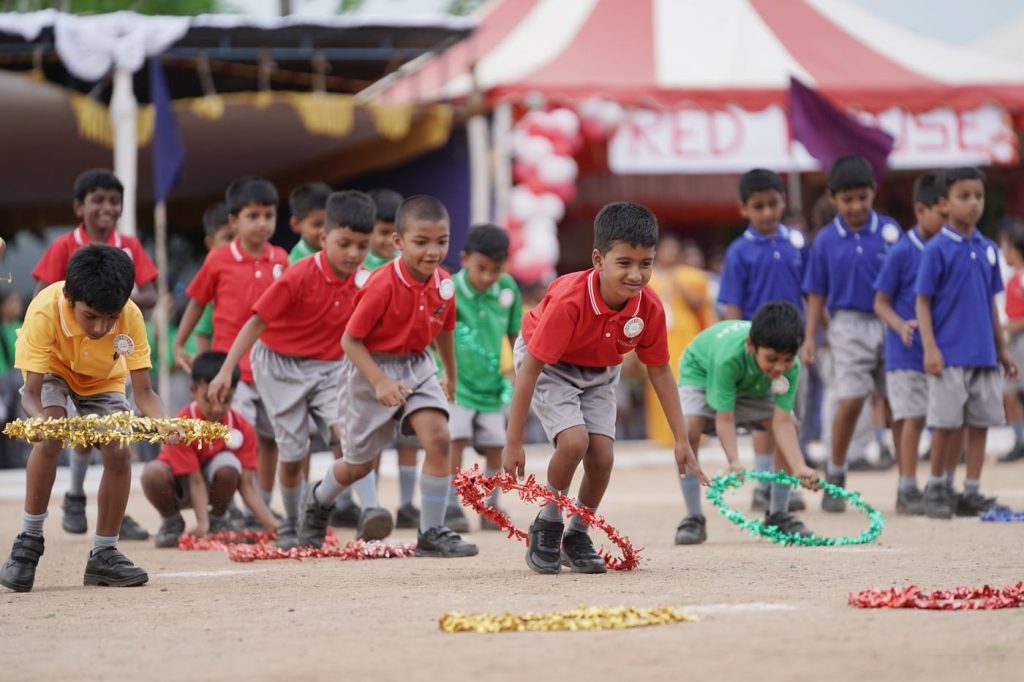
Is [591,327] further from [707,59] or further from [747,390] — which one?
[707,59]

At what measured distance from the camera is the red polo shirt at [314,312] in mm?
8430

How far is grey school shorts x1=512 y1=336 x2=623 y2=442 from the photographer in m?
6.72

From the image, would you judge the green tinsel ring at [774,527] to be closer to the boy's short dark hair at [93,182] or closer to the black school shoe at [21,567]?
the black school shoe at [21,567]

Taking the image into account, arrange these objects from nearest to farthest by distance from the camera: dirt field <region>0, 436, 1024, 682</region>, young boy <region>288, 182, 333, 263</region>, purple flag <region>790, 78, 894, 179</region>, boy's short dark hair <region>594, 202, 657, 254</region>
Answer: dirt field <region>0, 436, 1024, 682</region> → boy's short dark hair <region>594, 202, 657, 254</region> → young boy <region>288, 182, 333, 263</region> → purple flag <region>790, 78, 894, 179</region>

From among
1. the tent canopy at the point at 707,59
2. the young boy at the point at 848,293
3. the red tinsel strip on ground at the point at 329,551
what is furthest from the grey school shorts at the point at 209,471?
the tent canopy at the point at 707,59

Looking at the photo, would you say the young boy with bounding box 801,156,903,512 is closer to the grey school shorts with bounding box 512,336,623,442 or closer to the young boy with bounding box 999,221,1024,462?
the grey school shorts with bounding box 512,336,623,442

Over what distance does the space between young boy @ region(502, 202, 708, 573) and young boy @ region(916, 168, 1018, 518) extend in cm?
304

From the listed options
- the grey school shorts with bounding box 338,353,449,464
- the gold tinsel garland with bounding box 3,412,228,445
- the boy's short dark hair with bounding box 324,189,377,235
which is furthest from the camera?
the boy's short dark hair with bounding box 324,189,377,235

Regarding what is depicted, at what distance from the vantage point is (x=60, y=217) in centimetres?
2094

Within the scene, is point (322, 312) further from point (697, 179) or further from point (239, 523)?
point (697, 179)

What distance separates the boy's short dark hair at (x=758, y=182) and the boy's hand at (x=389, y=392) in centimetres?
362

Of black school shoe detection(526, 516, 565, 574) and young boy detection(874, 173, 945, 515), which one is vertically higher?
young boy detection(874, 173, 945, 515)

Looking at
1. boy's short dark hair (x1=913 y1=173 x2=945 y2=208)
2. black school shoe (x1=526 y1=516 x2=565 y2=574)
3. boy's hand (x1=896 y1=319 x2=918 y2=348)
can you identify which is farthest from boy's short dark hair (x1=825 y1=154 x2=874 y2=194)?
black school shoe (x1=526 y1=516 x2=565 y2=574)

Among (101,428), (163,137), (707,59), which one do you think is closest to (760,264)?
(101,428)
